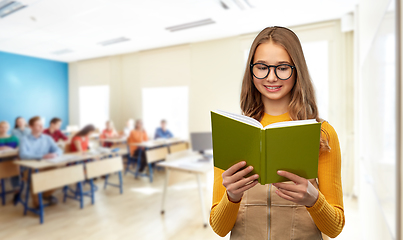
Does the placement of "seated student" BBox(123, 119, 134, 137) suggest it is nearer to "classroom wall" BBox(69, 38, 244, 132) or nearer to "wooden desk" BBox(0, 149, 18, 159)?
"classroom wall" BBox(69, 38, 244, 132)

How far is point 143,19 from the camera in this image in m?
4.20

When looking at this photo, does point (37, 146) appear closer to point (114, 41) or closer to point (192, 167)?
point (192, 167)

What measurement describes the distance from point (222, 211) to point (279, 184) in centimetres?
24

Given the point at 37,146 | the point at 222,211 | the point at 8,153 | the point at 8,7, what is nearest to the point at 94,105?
the point at 8,153

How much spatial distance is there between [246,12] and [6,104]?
6580 mm

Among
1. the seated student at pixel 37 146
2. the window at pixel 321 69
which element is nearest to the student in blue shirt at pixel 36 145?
the seated student at pixel 37 146

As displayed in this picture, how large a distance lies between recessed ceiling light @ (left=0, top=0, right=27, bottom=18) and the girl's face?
13.8ft

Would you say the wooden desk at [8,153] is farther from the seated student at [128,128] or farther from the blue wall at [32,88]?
the blue wall at [32,88]

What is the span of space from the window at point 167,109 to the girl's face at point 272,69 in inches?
211

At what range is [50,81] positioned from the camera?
7.64 metres

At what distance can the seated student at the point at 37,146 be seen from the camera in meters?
3.70

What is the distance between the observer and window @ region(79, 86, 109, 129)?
7547 millimetres

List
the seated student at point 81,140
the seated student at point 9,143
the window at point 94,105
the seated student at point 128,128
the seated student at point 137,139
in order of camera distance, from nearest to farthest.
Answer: the seated student at point 9,143
the seated student at point 81,140
the seated student at point 137,139
the seated student at point 128,128
the window at point 94,105

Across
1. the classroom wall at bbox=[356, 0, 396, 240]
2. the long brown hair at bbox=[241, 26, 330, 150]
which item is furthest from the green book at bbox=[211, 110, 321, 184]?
the classroom wall at bbox=[356, 0, 396, 240]
